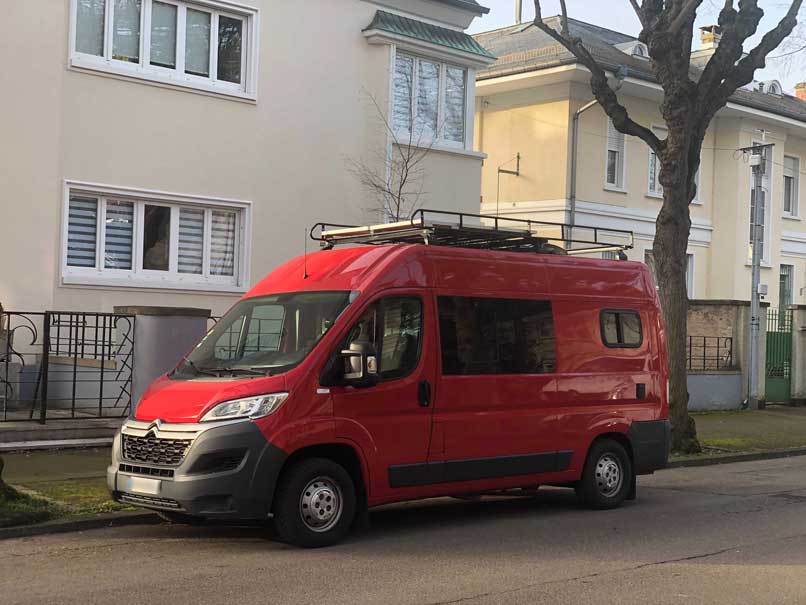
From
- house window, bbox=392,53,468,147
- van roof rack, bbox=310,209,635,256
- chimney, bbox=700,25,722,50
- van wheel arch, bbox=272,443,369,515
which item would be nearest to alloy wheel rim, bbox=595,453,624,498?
van roof rack, bbox=310,209,635,256

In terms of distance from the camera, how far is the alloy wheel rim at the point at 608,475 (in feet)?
36.1

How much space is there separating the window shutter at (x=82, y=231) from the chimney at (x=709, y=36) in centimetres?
2231

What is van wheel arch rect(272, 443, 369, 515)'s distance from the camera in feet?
28.5

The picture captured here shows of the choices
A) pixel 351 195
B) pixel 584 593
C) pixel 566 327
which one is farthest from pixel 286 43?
pixel 584 593

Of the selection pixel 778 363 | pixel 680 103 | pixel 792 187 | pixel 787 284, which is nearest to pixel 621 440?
pixel 680 103

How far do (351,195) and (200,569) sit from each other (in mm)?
12417

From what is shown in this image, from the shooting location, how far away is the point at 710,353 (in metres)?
24.5

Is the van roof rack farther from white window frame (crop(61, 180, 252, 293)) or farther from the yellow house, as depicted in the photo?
the yellow house

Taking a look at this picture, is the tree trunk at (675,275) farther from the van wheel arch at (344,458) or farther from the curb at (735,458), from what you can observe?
the van wheel arch at (344,458)

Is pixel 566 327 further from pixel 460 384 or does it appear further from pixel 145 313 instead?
pixel 145 313

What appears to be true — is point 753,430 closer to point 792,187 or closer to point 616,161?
point 616,161

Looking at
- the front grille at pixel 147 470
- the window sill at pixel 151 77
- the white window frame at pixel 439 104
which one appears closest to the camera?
the front grille at pixel 147 470

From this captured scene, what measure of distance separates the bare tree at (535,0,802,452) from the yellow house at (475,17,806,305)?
866cm

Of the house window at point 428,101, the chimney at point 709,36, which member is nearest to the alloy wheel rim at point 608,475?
the house window at point 428,101
